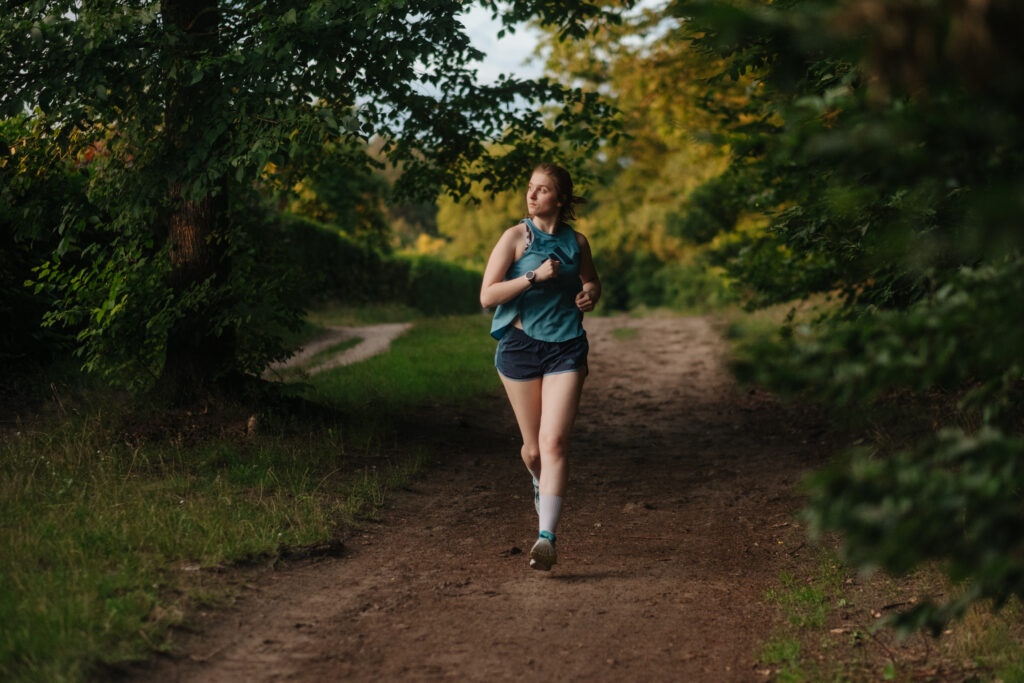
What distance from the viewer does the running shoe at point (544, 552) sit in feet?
17.0

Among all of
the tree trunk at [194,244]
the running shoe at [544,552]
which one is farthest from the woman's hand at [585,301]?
the tree trunk at [194,244]

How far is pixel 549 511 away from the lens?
528 centimetres

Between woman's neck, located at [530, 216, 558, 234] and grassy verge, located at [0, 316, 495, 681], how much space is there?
7.26ft

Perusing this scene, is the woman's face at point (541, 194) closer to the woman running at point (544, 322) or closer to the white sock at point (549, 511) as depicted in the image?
the woman running at point (544, 322)

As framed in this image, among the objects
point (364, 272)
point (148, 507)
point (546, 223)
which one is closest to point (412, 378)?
point (148, 507)

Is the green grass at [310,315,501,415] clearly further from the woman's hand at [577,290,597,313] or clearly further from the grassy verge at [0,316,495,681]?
the woman's hand at [577,290,597,313]

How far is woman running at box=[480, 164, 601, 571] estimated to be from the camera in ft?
17.4

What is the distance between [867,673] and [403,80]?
6215 mm

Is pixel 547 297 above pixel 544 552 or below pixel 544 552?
above

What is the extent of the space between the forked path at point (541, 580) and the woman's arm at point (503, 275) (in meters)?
1.53

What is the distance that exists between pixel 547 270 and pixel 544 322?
1.11 feet

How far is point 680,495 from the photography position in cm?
750

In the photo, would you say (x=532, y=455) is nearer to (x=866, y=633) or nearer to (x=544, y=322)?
(x=544, y=322)

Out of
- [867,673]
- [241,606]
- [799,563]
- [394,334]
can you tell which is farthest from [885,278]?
[394,334]
